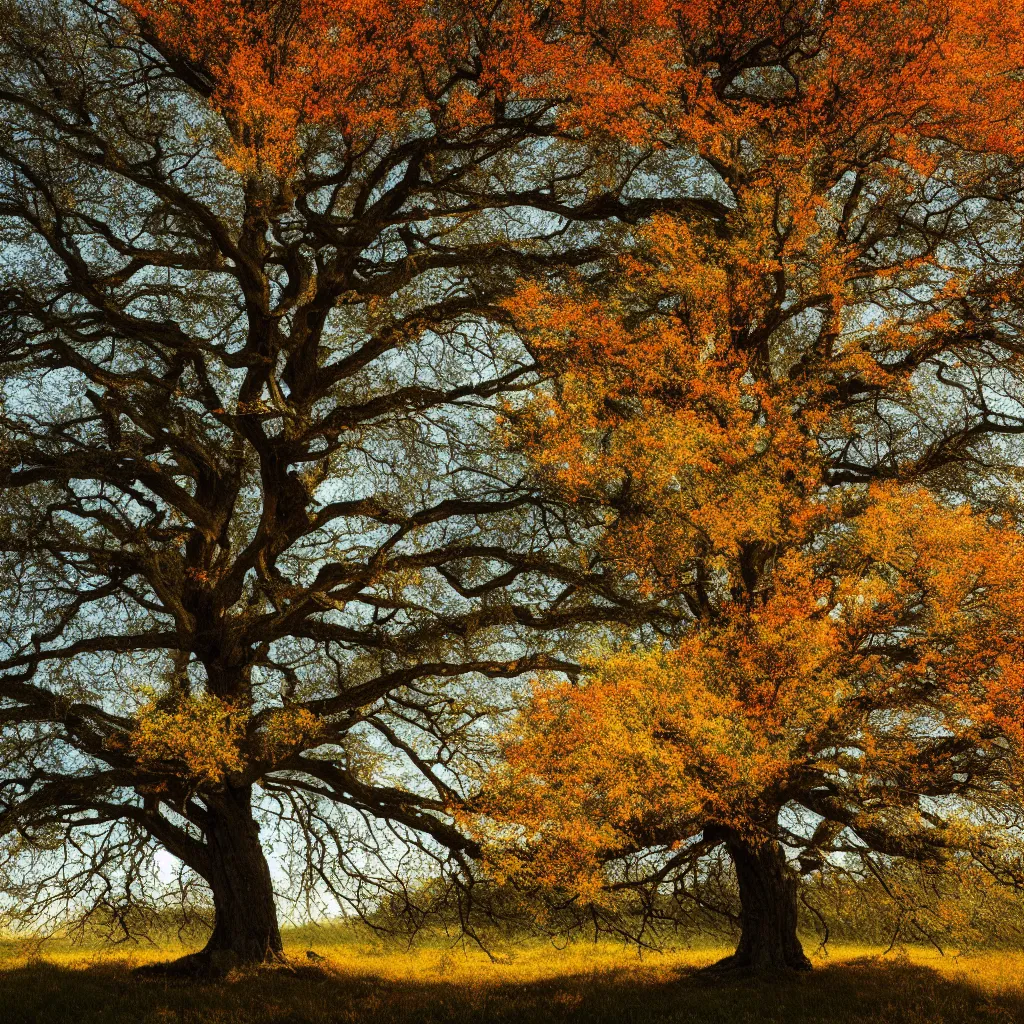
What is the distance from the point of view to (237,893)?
51.4 ft

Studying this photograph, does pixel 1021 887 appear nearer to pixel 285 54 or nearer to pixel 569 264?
pixel 569 264

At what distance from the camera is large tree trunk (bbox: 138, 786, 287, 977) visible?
1533 cm

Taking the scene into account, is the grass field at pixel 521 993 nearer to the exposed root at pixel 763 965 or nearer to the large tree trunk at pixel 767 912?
the exposed root at pixel 763 965

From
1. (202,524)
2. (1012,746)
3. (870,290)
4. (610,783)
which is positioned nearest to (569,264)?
(870,290)

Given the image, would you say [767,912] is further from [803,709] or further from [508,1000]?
[803,709]

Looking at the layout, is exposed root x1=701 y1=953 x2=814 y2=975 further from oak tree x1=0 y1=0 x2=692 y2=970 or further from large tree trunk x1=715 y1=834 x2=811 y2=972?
oak tree x1=0 y1=0 x2=692 y2=970

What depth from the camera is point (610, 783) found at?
11875mm

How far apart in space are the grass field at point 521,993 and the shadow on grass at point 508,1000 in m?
0.02

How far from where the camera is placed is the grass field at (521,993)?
1288cm

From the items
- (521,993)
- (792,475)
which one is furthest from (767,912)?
(792,475)

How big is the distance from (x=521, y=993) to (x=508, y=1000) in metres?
0.71

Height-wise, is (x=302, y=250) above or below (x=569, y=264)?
above

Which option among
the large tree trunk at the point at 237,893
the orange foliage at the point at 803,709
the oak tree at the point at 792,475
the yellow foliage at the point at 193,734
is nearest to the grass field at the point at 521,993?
the large tree trunk at the point at 237,893

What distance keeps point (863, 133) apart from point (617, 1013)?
12.8 metres
